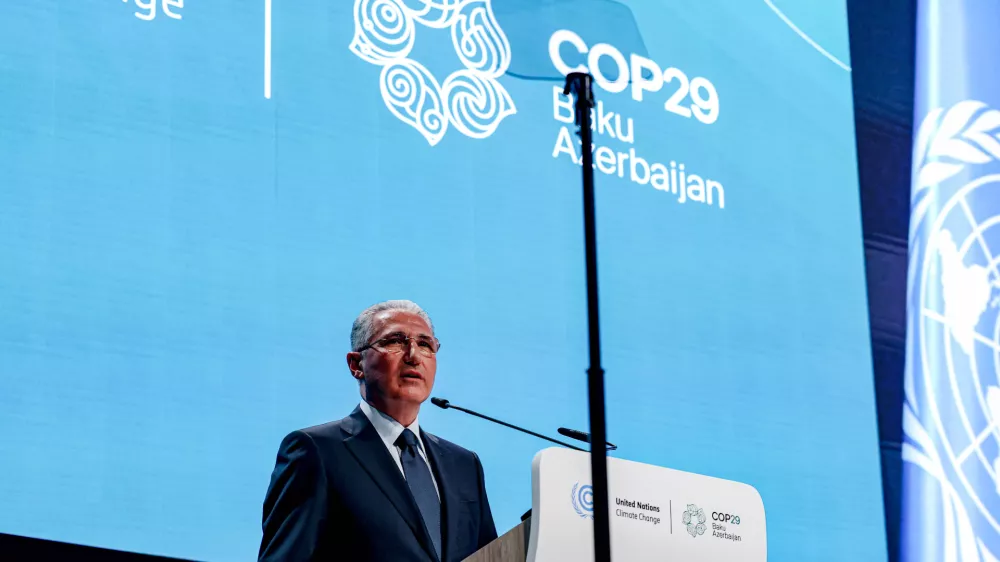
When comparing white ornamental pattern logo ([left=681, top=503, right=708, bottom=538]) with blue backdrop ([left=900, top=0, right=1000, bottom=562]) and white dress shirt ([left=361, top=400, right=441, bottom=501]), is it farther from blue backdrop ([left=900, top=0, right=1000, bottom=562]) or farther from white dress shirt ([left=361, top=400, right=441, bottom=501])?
blue backdrop ([left=900, top=0, right=1000, bottom=562])

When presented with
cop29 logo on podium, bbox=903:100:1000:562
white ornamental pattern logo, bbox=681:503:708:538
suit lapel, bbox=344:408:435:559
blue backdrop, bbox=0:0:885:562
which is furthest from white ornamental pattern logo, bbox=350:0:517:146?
cop29 logo on podium, bbox=903:100:1000:562

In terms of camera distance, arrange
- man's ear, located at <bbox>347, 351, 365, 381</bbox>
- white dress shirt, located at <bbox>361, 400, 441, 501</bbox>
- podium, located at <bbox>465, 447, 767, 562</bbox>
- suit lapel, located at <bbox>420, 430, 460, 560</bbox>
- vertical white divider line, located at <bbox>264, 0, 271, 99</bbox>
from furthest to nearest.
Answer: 1. vertical white divider line, located at <bbox>264, 0, 271, 99</bbox>
2. man's ear, located at <bbox>347, 351, 365, 381</bbox>
3. white dress shirt, located at <bbox>361, 400, 441, 501</bbox>
4. suit lapel, located at <bbox>420, 430, 460, 560</bbox>
5. podium, located at <bbox>465, 447, 767, 562</bbox>

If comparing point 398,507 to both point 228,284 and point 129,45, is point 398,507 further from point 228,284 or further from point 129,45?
point 129,45

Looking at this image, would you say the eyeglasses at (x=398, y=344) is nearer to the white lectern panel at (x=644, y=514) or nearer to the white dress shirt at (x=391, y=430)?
the white dress shirt at (x=391, y=430)

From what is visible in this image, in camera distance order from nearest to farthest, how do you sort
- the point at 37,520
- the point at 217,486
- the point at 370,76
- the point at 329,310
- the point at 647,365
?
the point at 37,520 < the point at 217,486 < the point at 329,310 < the point at 370,76 < the point at 647,365

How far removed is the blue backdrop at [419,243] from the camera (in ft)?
11.4

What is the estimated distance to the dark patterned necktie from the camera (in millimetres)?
3044

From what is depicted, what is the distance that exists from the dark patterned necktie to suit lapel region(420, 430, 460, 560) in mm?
20

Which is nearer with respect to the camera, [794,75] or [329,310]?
[329,310]

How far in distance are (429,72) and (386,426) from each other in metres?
1.52

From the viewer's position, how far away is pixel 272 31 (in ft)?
13.1

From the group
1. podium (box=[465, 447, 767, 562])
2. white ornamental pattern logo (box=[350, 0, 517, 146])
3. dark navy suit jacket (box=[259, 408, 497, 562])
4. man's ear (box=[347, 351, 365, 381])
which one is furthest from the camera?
white ornamental pattern logo (box=[350, 0, 517, 146])

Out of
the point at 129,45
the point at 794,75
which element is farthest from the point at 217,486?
the point at 794,75

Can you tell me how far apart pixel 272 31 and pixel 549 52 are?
1.09 m
